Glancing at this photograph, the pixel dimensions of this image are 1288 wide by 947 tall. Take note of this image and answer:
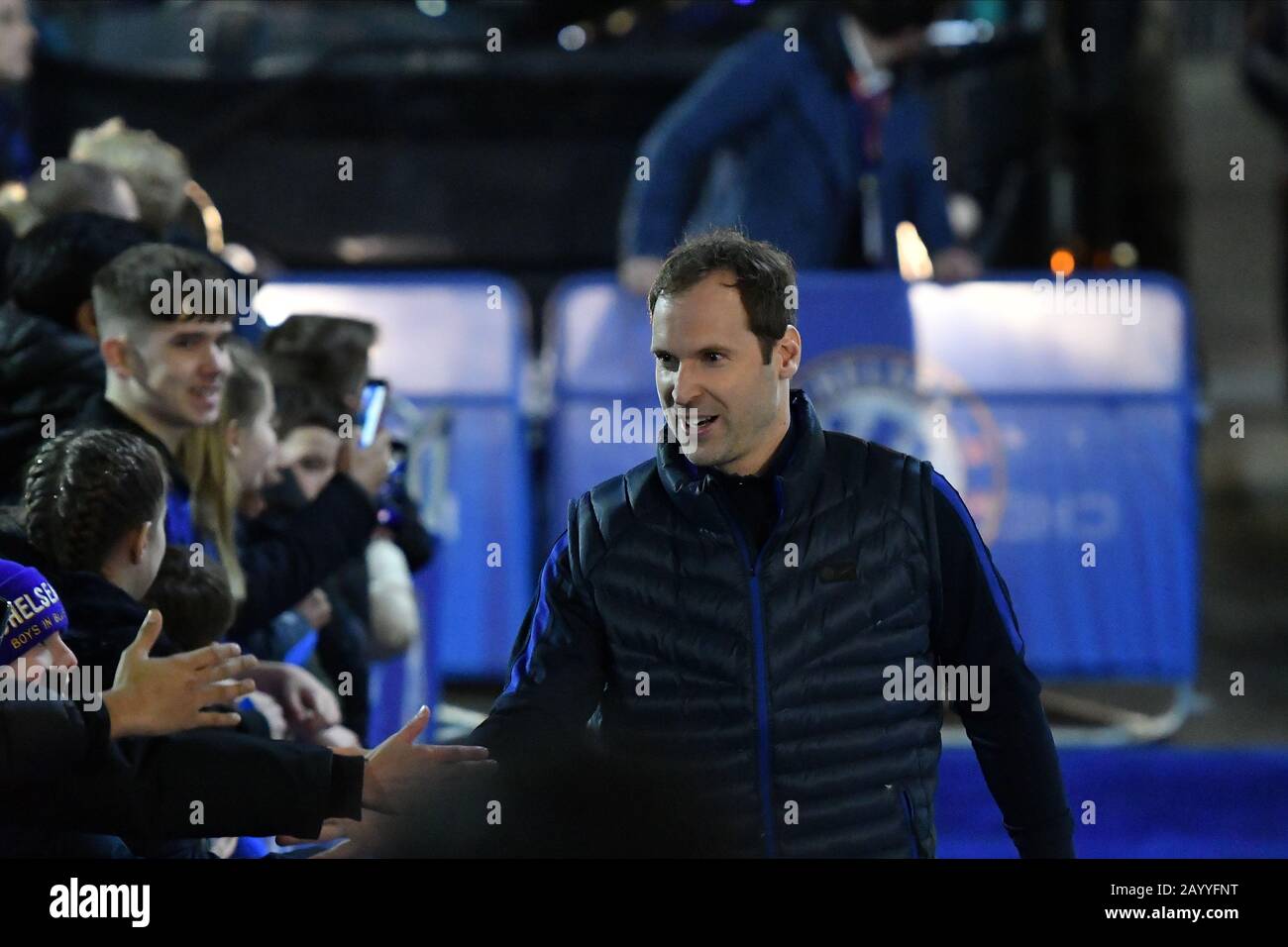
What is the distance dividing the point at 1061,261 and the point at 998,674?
5.57 metres

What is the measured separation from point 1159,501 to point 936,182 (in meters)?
1.17

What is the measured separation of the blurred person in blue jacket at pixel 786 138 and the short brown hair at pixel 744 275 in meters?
2.87

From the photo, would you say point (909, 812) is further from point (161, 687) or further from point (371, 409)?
point (371, 409)

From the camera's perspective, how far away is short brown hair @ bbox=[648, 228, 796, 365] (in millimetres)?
2982

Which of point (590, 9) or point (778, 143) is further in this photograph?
point (590, 9)

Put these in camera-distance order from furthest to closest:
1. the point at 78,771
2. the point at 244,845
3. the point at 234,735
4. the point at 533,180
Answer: the point at 533,180
the point at 244,845
the point at 234,735
the point at 78,771

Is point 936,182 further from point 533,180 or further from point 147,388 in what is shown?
point 147,388

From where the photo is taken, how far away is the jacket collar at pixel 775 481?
2.99 m

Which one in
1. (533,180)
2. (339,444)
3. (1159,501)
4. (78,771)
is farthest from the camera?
(533,180)

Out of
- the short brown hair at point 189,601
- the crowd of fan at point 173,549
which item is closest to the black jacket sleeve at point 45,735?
the crowd of fan at point 173,549

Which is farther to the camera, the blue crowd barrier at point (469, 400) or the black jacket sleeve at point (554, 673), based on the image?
the blue crowd barrier at point (469, 400)

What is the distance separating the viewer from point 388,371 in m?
6.03

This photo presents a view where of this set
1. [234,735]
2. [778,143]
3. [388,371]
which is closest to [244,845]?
[234,735]

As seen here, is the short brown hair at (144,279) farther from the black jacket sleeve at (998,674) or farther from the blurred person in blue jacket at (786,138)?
the blurred person in blue jacket at (786,138)
